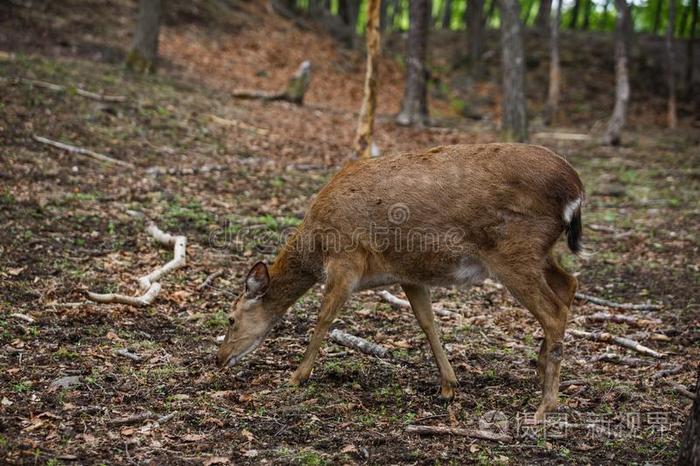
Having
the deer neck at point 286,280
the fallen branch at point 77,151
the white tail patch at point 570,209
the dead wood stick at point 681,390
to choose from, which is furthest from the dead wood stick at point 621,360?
the fallen branch at point 77,151

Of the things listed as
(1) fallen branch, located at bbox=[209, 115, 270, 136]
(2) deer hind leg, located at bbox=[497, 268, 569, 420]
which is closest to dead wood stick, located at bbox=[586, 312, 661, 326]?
(2) deer hind leg, located at bbox=[497, 268, 569, 420]

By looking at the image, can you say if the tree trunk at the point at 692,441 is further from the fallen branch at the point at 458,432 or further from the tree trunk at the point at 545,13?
the tree trunk at the point at 545,13

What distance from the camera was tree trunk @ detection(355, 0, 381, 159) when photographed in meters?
13.4

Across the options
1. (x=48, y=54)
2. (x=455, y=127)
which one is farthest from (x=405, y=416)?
(x=455, y=127)

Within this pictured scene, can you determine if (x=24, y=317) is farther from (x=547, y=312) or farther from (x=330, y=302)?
(x=547, y=312)

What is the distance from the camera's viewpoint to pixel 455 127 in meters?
21.5

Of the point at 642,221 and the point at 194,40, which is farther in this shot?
the point at 194,40

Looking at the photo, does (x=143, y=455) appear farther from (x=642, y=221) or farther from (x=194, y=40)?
(x=194, y=40)

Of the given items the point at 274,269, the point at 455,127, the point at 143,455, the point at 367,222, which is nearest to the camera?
the point at 143,455

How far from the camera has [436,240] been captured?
5.87m

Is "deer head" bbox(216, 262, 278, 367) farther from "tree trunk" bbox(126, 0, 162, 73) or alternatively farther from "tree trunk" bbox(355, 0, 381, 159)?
"tree trunk" bbox(126, 0, 162, 73)

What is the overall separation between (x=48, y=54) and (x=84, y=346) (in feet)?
44.1

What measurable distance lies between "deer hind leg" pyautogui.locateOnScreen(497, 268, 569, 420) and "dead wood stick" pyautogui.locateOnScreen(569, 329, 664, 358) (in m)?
1.59

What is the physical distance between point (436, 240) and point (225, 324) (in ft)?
7.99
